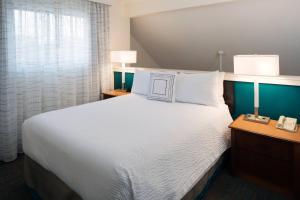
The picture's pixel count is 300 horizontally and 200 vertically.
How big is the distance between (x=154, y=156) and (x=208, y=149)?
72cm

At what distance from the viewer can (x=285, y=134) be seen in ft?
6.45

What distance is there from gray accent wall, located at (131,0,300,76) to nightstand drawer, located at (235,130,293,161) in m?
1.86

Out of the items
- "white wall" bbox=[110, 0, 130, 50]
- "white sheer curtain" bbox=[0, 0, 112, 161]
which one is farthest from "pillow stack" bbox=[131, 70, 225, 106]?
"white wall" bbox=[110, 0, 130, 50]

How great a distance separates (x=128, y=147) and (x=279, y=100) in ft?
6.19

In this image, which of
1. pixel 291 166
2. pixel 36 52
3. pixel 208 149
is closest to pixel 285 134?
pixel 291 166

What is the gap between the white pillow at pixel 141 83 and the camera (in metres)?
3.12

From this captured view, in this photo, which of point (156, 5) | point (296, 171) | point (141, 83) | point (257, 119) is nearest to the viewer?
point (296, 171)

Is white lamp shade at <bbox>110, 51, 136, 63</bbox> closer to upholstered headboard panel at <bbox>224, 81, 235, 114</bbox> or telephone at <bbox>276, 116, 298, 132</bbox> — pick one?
upholstered headboard panel at <bbox>224, 81, 235, 114</bbox>

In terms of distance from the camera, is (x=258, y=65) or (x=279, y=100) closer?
(x=258, y=65)

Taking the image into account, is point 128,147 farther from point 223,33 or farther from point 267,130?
point 223,33

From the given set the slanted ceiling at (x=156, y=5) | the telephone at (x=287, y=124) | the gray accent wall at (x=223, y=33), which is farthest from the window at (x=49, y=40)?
the telephone at (x=287, y=124)

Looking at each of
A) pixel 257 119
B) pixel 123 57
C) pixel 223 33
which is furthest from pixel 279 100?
pixel 123 57

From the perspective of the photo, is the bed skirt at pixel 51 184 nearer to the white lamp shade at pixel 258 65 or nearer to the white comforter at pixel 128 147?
the white comforter at pixel 128 147

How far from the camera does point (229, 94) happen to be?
2797mm
